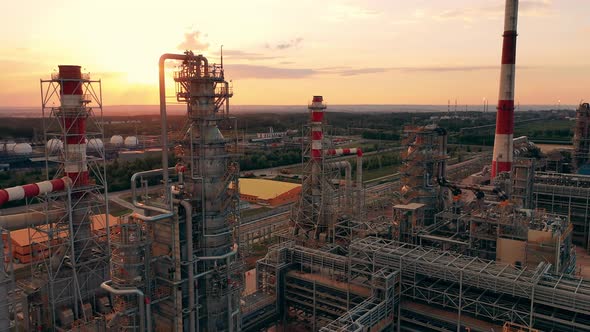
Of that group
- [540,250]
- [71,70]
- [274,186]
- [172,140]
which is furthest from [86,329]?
[274,186]

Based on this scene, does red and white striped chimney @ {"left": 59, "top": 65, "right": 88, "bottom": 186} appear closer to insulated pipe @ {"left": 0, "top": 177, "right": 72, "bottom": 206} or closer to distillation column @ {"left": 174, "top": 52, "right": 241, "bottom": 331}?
insulated pipe @ {"left": 0, "top": 177, "right": 72, "bottom": 206}

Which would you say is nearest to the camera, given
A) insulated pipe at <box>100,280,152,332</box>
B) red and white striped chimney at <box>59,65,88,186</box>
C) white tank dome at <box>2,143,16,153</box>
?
insulated pipe at <box>100,280,152,332</box>

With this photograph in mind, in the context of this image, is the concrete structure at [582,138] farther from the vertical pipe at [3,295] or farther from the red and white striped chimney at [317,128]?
the vertical pipe at [3,295]

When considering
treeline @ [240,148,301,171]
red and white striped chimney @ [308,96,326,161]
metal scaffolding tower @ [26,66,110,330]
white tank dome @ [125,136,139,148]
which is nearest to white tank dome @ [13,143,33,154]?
white tank dome @ [125,136,139,148]

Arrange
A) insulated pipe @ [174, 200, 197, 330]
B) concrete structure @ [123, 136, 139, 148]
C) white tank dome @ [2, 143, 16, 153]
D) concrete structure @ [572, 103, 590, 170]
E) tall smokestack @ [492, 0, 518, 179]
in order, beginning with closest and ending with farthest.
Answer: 1. insulated pipe @ [174, 200, 197, 330]
2. tall smokestack @ [492, 0, 518, 179]
3. concrete structure @ [572, 103, 590, 170]
4. white tank dome @ [2, 143, 16, 153]
5. concrete structure @ [123, 136, 139, 148]

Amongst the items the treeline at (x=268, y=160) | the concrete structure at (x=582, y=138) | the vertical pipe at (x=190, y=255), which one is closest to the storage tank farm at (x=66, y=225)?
the vertical pipe at (x=190, y=255)

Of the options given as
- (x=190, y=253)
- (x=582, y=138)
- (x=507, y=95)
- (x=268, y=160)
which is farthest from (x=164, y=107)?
(x=268, y=160)
